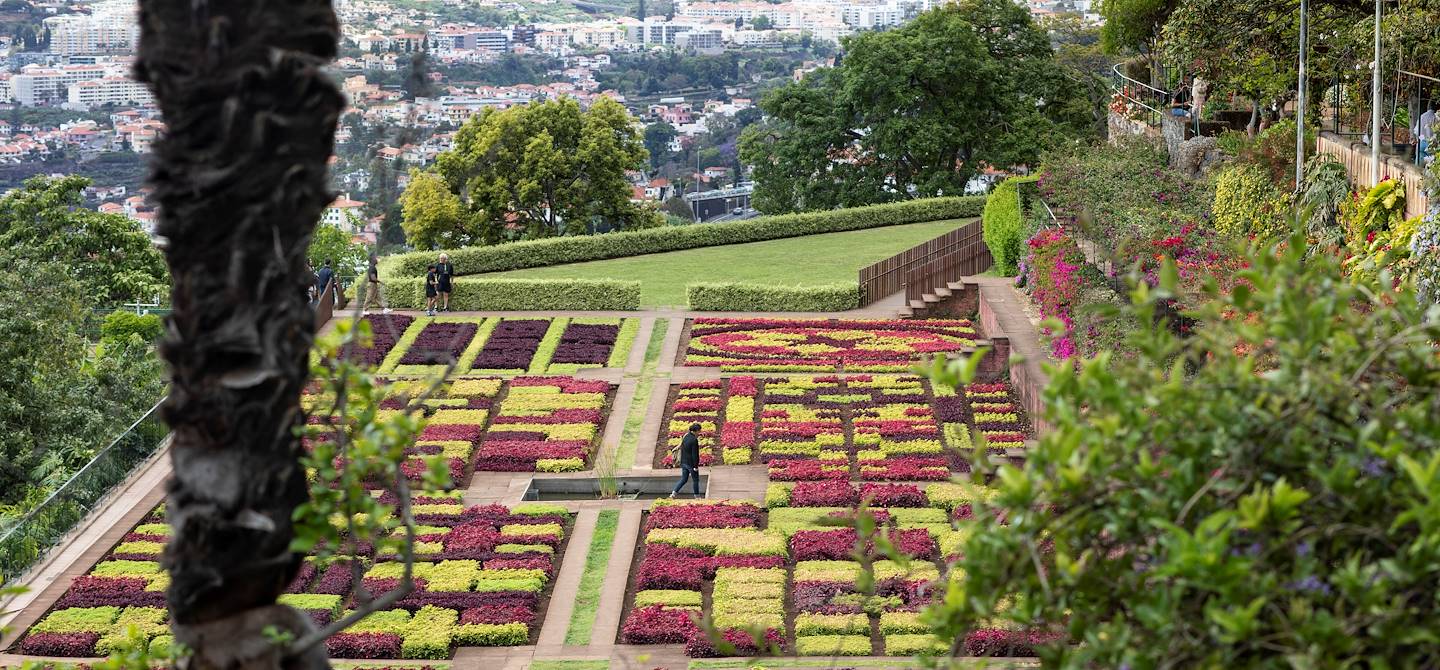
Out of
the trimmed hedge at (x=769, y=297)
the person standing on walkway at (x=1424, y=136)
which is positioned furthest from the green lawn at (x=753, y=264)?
the person standing on walkway at (x=1424, y=136)

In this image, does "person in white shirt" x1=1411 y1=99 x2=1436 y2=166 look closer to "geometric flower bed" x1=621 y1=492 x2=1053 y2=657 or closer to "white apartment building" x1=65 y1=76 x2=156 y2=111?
"geometric flower bed" x1=621 y1=492 x2=1053 y2=657

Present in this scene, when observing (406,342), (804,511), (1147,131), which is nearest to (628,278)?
(406,342)

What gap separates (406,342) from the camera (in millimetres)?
29516

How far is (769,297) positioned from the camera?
32.5 meters

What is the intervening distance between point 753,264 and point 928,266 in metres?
5.73

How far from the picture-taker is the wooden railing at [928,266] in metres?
Answer: 32.5

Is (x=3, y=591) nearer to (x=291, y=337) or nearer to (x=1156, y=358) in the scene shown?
(x=291, y=337)

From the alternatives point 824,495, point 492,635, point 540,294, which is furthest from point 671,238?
point 492,635

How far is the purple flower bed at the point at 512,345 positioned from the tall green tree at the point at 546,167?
13.2 meters

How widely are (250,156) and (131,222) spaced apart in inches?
1579

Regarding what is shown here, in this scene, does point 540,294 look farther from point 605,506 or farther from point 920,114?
point 920,114

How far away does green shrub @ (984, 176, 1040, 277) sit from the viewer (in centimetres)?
3231

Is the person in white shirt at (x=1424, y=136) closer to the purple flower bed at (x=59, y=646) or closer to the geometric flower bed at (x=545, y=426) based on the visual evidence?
the geometric flower bed at (x=545, y=426)

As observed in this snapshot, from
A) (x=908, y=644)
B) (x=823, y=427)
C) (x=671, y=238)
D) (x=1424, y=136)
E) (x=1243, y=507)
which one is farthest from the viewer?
(x=671, y=238)
